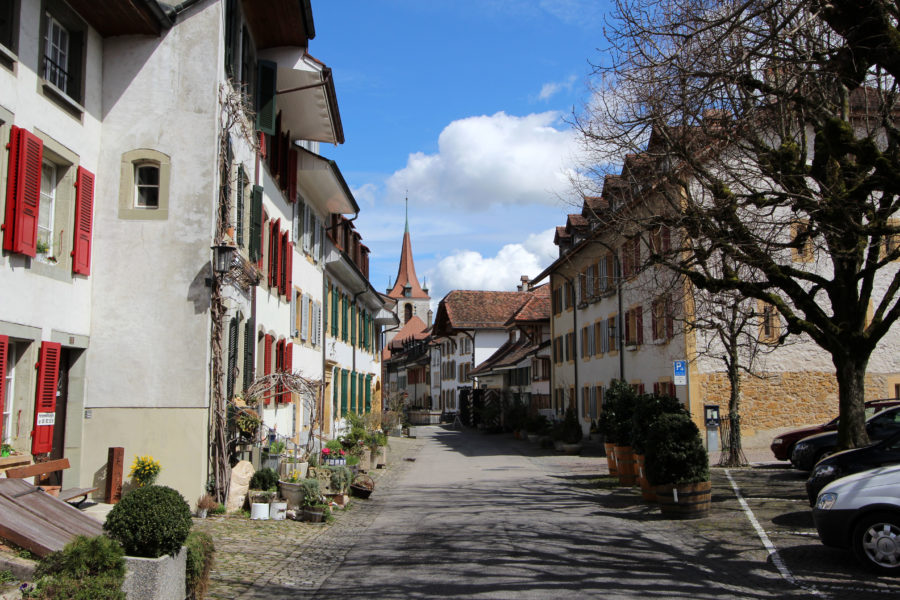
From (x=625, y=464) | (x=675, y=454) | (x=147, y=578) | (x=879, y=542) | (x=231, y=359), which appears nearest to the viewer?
(x=147, y=578)

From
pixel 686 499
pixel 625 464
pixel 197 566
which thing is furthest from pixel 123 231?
pixel 625 464

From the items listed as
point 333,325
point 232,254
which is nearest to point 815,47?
point 232,254

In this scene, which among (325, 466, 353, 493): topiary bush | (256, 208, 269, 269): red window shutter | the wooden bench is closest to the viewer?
the wooden bench

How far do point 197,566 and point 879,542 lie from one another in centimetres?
659

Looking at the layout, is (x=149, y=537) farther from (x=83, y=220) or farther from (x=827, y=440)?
(x=827, y=440)

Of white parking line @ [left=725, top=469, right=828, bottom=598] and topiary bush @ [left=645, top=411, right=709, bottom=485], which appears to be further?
topiary bush @ [left=645, top=411, right=709, bottom=485]

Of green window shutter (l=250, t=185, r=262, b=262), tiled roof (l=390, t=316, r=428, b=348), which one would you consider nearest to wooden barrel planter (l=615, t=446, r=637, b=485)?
green window shutter (l=250, t=185, r=262, b=262)

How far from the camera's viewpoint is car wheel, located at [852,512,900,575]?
27.7ft

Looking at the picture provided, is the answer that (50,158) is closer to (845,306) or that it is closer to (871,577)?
(871,577)

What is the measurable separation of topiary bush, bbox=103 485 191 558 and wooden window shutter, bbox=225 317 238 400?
23.0ft

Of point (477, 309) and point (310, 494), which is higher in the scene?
point (477, 309)

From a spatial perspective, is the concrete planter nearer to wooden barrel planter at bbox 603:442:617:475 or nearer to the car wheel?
the car wheel

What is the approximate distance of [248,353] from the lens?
1558 centimetres

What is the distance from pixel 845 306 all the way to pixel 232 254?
9.39 metres
